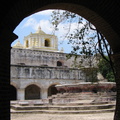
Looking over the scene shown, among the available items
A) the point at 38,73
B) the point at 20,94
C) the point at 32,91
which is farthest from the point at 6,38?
the point at 32,91

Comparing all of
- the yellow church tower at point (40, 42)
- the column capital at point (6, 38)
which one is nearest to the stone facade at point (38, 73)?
the yellow church tower at point (40, 42)

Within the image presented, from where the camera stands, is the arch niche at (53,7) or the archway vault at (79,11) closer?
the arch niche at (53,7)

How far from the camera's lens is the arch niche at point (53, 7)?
11.8 ft

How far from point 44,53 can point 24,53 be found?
109 inches

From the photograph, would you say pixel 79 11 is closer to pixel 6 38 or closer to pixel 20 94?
pixel 6 38

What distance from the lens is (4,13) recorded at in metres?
3.59

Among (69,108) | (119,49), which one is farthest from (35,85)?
(119,49)

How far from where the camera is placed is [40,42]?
3566cm

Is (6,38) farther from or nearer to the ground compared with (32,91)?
farther from the ground

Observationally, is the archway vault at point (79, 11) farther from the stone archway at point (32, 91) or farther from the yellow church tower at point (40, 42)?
the yellow church tower at point (40, 42)

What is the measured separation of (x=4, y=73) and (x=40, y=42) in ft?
106

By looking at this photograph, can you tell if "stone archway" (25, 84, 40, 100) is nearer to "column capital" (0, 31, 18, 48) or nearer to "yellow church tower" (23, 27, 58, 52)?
"yellow church tower" (23, 27, 58, 52)

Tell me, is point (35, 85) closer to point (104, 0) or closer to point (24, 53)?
point (24, 53)

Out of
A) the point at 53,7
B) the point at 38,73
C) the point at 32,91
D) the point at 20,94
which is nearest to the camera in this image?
the point at 53,7
